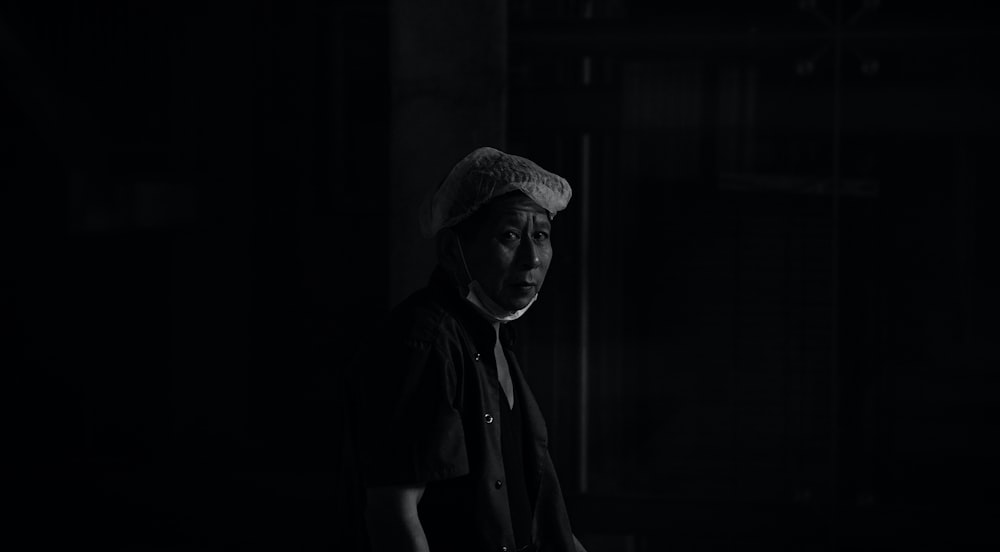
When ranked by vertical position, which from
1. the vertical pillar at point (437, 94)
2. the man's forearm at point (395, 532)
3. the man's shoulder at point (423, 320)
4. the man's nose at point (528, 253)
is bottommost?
the man's forearm at point (395, 532)

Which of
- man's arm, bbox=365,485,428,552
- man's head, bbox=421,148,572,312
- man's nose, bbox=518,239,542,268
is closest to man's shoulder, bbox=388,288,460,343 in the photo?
man's head, bbox=421,148,572,312

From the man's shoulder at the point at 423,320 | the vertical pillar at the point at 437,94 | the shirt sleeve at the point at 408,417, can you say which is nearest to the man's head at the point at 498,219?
the man's shoulder at the point at 423,320

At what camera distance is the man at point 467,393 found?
2.71 m

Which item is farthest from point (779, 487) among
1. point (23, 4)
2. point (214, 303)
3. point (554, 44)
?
point (23, 4)

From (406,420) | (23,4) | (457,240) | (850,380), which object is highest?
(23,4)

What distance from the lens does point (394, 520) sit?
2691mm

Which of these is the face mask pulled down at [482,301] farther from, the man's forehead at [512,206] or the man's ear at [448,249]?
the man's forehead at [512,206]

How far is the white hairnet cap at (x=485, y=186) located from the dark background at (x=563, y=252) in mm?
3178

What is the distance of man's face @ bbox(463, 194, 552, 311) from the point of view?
2.96 m

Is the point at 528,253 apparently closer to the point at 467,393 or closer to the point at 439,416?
the point at 467,393

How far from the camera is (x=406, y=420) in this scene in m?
2.72

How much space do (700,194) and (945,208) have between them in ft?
3.94

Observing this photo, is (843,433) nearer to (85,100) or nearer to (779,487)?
(779,487)

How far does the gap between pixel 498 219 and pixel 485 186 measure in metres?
0.09
